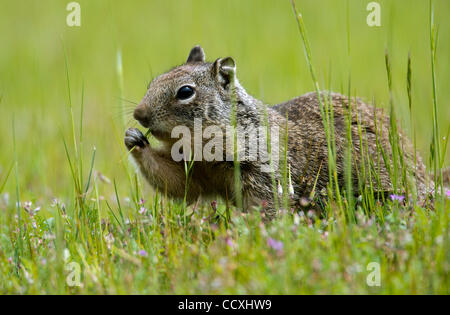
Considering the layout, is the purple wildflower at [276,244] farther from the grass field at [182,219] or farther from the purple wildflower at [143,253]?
the purple wildflower at [143,253]

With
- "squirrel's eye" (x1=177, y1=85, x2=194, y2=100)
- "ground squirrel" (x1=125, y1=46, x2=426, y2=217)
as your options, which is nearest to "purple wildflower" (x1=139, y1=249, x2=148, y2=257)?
"ground squirrel" (x1=125, y1=46, x2=426, y2=217)

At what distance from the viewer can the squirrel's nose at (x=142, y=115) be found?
4020 millimetres

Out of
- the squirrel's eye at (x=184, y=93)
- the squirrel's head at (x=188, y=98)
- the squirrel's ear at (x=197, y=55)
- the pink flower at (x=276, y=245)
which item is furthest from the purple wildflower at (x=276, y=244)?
the squirrel's ear at (x=197, y=55)

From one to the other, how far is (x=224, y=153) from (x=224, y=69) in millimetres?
753

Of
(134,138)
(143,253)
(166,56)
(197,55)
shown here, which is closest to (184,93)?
(134,138)

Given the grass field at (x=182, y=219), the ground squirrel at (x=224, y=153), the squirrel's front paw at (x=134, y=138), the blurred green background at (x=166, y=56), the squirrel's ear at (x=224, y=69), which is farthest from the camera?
the blurred green background at (x=166, y=56)

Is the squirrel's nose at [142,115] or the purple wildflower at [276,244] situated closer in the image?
the purple wildflower at [276,244]

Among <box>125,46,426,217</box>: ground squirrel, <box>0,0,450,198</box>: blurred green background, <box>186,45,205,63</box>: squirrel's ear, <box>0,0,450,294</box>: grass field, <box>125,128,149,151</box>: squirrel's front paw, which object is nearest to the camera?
<box>0,0,450,294</box>: grass field

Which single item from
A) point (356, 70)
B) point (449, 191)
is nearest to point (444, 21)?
point (356, 70)

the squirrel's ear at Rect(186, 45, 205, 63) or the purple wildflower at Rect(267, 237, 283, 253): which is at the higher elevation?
the squirrel's ear at Rect(186, 45, 205, 63)

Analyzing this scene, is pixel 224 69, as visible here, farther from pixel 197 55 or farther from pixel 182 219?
pixel 182 219

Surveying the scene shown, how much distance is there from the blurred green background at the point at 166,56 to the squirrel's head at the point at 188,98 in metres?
2.55

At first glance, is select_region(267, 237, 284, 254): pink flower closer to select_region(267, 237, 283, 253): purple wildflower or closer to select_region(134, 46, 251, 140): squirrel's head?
select_region(267, 237, 283, 253): purple wildflower

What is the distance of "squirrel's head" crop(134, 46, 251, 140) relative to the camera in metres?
4.09
